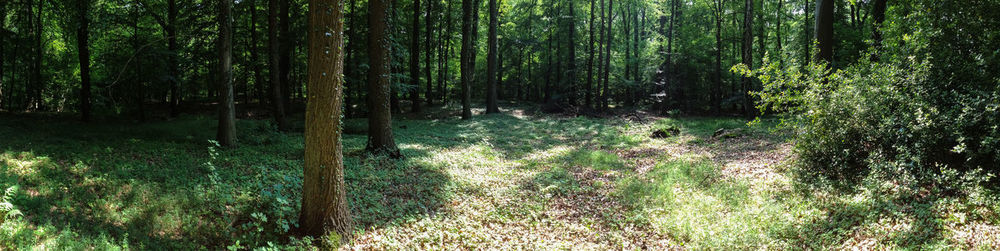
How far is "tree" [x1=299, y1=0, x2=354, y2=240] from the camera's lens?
5.04 meters

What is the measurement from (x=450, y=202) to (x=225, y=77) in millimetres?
7271

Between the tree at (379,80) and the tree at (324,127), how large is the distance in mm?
4892

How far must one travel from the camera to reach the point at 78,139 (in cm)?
980

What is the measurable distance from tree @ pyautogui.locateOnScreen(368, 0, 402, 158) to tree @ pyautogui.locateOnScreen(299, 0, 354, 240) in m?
4.89

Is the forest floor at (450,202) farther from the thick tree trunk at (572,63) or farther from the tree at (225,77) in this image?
the thick tree trunk at (572,63)

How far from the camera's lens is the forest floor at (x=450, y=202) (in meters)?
4.93

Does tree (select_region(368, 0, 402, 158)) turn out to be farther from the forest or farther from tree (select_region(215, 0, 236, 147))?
tree (select_region(215, 0, 236, 147))

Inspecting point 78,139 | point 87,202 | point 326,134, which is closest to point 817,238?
point 326,134

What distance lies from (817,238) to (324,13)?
7.18m

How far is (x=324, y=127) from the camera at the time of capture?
5203 mm

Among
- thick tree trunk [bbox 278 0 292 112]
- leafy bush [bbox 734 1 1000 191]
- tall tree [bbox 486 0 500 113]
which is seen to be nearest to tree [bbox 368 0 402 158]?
leafy bush [bbox 734 1 1000 191]

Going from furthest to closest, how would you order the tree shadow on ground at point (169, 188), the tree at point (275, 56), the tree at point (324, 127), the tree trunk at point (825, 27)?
the tree at point (275, 56)
the tree trunk at point (825, 27)
the tree at point (324, 127)
the tree shadow on ground at point (169, 188)

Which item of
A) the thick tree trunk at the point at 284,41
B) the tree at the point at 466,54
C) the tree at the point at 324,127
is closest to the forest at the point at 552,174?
the tree at the point at 324,127

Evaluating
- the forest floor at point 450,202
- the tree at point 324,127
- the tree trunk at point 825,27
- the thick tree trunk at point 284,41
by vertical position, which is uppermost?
the thick tree trunk at point 284,41
